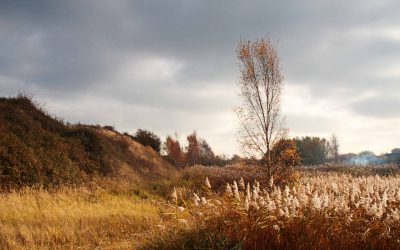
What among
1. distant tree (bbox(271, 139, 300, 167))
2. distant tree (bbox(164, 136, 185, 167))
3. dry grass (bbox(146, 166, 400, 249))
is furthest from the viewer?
distant tree (bbox(164, 136, 185, 167))

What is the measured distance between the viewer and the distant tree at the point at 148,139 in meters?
40.3

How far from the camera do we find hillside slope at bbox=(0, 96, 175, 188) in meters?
18.5

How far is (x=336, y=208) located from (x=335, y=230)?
50cm

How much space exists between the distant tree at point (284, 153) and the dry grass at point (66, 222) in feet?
18.4

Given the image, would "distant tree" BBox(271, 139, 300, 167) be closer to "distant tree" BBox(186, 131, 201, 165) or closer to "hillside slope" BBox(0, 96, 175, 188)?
"hillside slope" BBox(0, 96, 175, 188)

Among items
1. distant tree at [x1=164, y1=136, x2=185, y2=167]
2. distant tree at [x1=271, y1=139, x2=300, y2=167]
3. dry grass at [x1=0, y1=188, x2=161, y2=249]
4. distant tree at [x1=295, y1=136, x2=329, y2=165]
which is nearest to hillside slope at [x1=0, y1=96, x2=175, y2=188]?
dry grass at [x1=0, y1=188, x2=161, y2=249]

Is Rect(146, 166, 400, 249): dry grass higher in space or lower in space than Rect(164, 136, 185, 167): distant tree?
lower

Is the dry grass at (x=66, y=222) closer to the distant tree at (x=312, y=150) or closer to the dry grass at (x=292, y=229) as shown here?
the dry grass at (x=292, y=229)

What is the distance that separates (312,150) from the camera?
64.1 metres

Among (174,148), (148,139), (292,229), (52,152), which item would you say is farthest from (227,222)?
(174,148)

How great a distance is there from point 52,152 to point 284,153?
38.3ft

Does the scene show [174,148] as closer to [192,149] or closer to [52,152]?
[192,149]

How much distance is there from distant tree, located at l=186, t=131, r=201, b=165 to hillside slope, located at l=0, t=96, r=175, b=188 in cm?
2701

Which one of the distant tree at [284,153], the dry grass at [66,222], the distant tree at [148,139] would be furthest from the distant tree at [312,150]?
the dry grass at [66,222]
